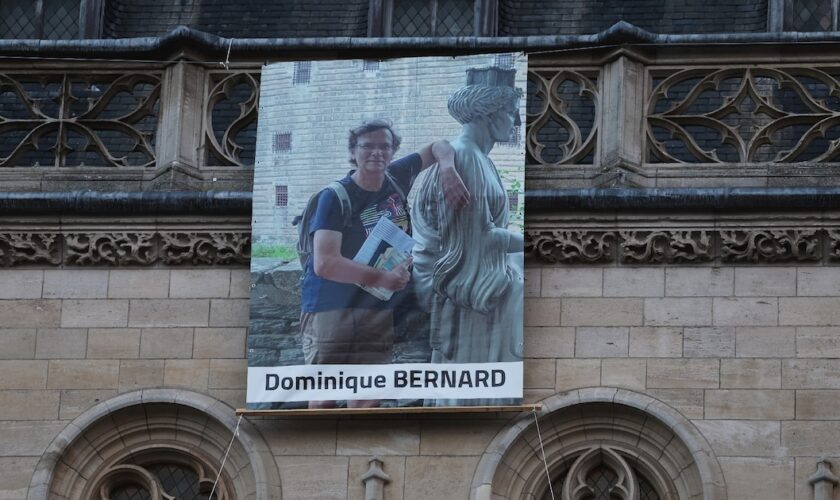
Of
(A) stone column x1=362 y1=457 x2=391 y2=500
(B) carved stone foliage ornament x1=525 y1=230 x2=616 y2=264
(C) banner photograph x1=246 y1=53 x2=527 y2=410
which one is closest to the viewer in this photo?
(A) stone column x1=362 y1=457 x2=391 y2=500

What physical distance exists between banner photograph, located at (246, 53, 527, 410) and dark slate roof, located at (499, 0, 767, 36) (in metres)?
1.38

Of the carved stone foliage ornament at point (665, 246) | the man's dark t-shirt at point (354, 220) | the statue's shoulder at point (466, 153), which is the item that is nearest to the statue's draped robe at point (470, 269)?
the statue's shoulder at point (466, 153)

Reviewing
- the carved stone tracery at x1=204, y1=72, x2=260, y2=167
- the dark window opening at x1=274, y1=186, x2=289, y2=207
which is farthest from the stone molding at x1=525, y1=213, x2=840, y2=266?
the carved stone tracery at x1=204, y1=72, x2=260, y2=167

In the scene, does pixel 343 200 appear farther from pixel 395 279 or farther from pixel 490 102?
pixel 490 102

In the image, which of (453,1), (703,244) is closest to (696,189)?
(703,244)

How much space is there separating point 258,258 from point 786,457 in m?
3.93

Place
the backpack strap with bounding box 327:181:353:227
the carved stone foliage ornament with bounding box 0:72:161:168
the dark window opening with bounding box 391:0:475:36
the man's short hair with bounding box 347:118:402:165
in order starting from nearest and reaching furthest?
the backpack strap with bounding box 327:181:353:227 → the man's short hair with bounding box 347:118:402:165 → the carved stone foliage ornament with bounding box 0:72:161:168 → the dark window opening with bounding box 391:0:475:36

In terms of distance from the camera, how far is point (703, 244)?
18.9 meters

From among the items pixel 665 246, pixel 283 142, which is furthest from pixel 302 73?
pixel 665 246

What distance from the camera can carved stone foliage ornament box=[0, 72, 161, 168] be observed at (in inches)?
789

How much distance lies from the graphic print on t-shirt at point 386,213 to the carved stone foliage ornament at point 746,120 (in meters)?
1.89

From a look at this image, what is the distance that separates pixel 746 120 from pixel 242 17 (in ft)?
13.6

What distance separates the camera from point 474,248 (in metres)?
19.0

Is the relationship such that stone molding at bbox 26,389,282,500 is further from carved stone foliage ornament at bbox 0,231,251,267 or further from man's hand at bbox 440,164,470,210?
man's hand at bbox 440,164,470,210
